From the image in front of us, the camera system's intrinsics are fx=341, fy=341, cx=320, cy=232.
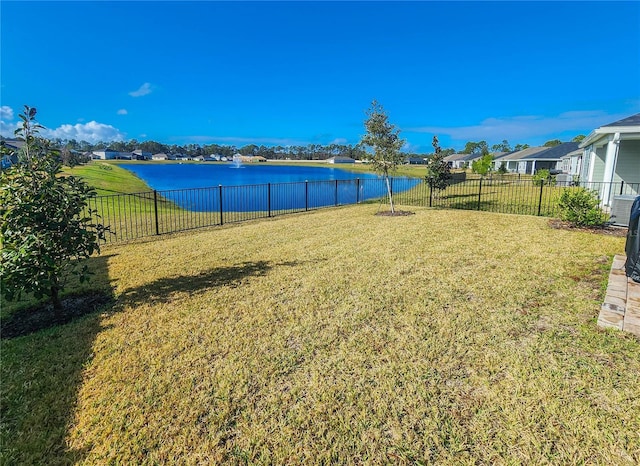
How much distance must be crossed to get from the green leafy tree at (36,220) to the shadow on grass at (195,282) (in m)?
0.94

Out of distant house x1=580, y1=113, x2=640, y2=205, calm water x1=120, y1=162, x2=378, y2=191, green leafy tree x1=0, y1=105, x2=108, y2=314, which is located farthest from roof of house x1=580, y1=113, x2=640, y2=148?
calm water x1=120, y1=162, x2=378, y2=191

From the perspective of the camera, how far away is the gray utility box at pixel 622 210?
26.2ft

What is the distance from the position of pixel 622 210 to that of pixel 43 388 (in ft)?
35.6

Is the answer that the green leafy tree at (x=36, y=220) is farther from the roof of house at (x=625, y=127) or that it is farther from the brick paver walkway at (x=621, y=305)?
the roof of house at (x=625, y=127)

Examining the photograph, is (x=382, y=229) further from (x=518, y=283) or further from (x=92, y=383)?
(x=92, y=383)

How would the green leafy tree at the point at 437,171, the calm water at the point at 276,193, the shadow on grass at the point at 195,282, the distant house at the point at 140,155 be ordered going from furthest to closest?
the distant house at the point at 140,155 < the green leafy tree at the point at 437,171 < the calm water at the point at 276,193 < the shadow on grass at the point at 195,282

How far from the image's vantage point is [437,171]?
606 inches

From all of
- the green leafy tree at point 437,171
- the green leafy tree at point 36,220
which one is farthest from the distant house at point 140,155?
the green leafy tree at point 36,220

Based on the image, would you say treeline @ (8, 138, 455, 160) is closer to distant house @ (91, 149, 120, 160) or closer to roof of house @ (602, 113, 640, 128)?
distant house @ (91, 149, 120, 160)

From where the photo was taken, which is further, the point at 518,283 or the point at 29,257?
the point at 518,283

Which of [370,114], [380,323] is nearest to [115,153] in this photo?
[370,114]

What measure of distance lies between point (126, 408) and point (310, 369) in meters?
1.36

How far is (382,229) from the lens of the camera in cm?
867

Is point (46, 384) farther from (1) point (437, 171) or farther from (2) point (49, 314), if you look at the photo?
(1) point (437, 171)
